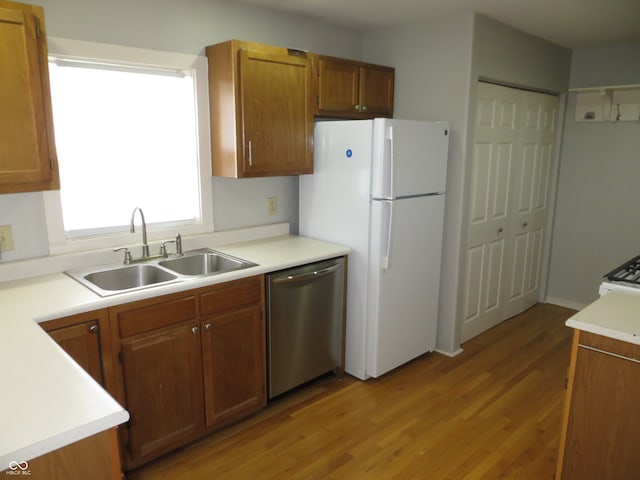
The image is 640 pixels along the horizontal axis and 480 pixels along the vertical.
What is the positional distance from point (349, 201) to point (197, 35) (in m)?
Result: 1.31

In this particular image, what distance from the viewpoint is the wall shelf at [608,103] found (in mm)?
3857

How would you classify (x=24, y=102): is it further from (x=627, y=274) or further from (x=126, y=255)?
(x=627, y=274)

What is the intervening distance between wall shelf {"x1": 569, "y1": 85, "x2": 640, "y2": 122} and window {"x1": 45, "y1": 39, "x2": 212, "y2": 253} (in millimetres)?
3295

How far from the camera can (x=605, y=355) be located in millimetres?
1755

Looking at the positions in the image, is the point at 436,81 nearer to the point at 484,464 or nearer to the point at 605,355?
the point at 605,355

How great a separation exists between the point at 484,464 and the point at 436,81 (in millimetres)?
2394

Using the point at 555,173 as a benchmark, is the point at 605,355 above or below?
below

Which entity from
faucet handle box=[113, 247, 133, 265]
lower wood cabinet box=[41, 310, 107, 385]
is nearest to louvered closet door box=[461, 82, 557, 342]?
faucet handle box=[113, 247, 133, 265]

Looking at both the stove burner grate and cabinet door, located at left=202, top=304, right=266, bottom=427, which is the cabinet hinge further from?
the stove burner grate

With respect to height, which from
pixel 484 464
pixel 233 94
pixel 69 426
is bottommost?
pixel 484 464

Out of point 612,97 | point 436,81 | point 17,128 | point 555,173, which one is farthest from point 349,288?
point 612,97

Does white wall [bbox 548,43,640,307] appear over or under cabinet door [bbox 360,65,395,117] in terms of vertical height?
under

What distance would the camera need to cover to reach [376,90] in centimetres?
337

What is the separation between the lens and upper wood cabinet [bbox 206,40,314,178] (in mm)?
2605
